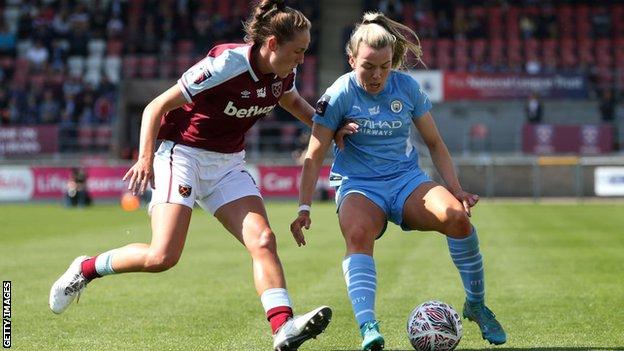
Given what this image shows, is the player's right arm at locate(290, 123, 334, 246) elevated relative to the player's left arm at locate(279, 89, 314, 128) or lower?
lower

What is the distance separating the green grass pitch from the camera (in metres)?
7.67

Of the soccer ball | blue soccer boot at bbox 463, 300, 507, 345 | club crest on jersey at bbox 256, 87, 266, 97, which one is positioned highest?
club crest on jersey at bbox 256, 87, 266, 97

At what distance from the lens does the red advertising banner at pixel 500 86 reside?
1335 inches

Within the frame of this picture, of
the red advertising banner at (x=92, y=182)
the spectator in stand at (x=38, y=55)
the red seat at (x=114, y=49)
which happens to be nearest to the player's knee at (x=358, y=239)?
the red advertising banner at (x=92, y=182)

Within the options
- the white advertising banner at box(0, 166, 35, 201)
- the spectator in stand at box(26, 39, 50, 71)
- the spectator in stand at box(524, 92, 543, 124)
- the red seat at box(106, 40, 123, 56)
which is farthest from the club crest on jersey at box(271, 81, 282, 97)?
the red seat at box(106, 40, 123, 56)

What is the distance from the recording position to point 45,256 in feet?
48.9

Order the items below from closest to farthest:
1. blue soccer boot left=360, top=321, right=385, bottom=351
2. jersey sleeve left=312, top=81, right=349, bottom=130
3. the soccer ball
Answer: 1. blue soccer boot left=360, top=321, right=385, bottom=351
2. the soccer ball
3. jersey sleeve left=312, top=81, right=349, bottom=130

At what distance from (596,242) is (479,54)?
20478 mm

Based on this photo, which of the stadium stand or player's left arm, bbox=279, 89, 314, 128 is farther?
the stadium stand

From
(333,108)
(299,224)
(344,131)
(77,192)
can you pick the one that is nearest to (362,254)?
(299,224)

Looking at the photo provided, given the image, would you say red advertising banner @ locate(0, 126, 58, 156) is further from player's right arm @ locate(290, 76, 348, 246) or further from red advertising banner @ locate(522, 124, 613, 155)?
player's right arm @ locate(290, 76, 348, 246)

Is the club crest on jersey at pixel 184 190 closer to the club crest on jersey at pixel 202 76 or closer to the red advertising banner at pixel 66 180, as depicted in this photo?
the club crest on jersey at pixel 202 76

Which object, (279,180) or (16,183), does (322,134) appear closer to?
(279,180)

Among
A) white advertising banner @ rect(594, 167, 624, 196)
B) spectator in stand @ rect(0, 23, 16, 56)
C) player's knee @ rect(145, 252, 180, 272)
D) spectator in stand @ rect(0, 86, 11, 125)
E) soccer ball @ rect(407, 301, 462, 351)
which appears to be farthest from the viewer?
spectator in stand @ rect(0, 23, 16, 56)
